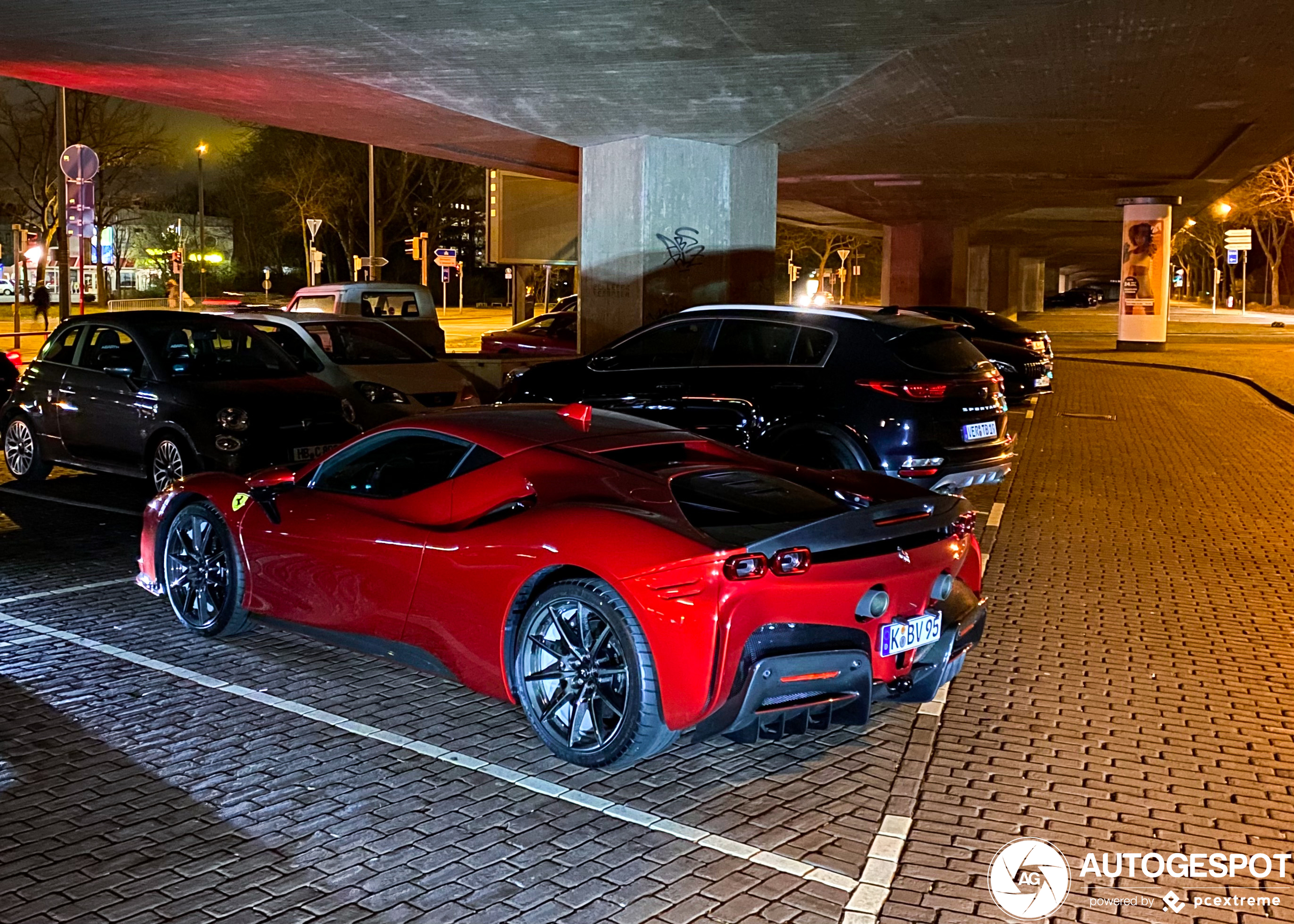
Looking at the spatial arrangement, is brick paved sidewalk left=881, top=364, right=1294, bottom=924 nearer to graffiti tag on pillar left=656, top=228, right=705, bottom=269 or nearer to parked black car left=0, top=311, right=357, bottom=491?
parked black car left=0, top=311, right=357, bottom=491

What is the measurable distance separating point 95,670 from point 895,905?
419cm

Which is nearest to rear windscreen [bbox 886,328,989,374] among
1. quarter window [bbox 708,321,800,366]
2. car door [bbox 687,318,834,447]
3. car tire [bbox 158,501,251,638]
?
car door [bbox 687,318,834,447]

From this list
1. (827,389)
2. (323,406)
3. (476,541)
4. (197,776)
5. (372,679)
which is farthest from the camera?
(323,406)

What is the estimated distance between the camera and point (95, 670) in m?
6.49

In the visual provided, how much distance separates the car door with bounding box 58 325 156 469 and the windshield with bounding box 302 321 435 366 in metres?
2.57

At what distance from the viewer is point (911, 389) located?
1041 cm

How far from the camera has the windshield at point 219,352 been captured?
11.8 m

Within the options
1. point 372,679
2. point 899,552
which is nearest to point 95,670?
point 372,679

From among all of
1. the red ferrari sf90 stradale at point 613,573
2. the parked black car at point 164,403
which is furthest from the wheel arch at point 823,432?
the red ferrari sf90 stradale at point 613,573

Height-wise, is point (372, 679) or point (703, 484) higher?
point (703, 484)

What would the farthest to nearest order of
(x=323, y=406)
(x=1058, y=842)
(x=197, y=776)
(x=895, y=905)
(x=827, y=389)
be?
(x=323, y=406)
(x=827, y=389)
(x=197, y=776)
(x=1058, y=842)
(x=895, y=905)

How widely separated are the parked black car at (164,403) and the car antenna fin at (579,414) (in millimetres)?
5292

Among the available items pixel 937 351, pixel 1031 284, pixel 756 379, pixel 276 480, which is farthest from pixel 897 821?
pixel 1031 284

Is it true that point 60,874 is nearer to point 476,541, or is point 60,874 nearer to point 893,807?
A: point 476,541
